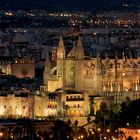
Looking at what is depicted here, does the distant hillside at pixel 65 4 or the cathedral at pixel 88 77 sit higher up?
the distant hillside at pixel 65 4

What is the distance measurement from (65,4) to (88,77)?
87.3 metres

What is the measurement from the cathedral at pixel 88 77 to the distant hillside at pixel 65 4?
78.0m

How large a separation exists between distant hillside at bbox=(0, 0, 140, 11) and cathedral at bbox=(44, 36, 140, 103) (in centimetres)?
7802

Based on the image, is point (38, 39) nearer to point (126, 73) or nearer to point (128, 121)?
point (126, 73)

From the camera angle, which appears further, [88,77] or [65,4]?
[65,4]

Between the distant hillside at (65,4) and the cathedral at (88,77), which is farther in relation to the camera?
the distant hillside at (65,4)

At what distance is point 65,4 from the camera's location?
14788 cm

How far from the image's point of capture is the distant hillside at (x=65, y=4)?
14288cm

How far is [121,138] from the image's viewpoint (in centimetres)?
5041

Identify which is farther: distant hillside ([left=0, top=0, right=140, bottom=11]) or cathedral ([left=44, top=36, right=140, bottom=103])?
distant hillside ([left=0, top=0, right=140, bottom=11])

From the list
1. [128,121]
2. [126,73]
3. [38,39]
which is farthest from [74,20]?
[128,121]

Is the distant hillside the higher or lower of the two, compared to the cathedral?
higher

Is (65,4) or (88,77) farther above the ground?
(65,4)

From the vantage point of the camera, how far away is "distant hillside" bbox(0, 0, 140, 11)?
469 ft
